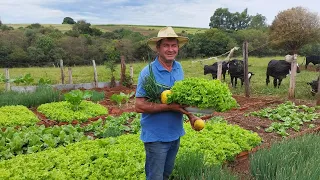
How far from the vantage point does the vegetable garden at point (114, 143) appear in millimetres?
3719

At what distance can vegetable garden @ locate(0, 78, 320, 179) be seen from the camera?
3.72m

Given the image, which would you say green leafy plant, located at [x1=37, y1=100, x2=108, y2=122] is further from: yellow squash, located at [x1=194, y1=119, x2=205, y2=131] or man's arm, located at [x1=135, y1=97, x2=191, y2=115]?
yellow squash, located at [x1=194, y1=119, x2=205, y2=131]

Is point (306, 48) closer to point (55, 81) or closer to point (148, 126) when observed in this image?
point (55, 81)

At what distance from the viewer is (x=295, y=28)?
21078 millimetres

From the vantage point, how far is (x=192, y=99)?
2.76 metres

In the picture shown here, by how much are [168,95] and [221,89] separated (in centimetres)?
53

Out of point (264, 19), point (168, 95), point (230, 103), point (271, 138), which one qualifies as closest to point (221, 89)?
point (230, 103)

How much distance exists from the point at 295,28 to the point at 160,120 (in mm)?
20758

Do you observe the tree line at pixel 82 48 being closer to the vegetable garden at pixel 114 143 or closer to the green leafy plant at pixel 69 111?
the green leafy plant at pixel 69 111

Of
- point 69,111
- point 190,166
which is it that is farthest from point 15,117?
point 190,166

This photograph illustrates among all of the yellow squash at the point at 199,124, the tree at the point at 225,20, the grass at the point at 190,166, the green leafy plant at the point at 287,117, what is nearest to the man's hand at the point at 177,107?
the yellow squash at the point at 199,124

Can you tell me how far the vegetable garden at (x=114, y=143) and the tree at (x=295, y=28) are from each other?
13.7 m

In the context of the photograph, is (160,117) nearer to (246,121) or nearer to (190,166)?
(190,166)

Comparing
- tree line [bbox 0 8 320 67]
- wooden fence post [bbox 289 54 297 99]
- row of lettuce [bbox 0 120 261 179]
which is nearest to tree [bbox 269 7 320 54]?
tree line [bbox 0 8 320 67]
